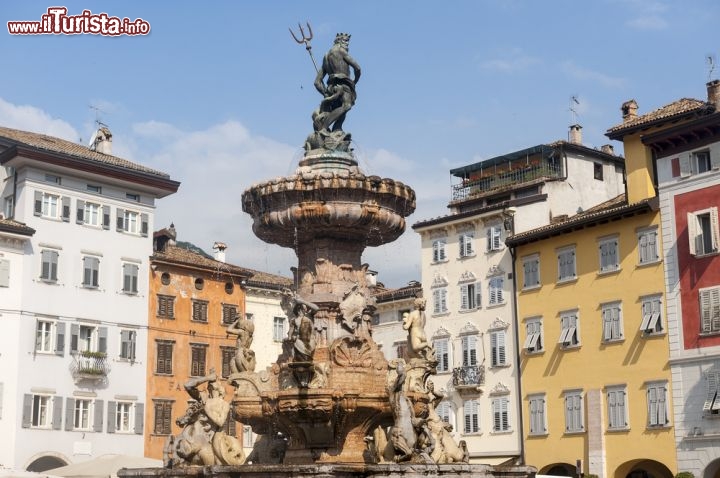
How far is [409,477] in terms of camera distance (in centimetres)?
1867

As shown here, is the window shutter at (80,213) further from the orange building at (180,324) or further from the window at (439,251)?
the window at (439,251)

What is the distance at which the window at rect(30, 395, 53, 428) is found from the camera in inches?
2030

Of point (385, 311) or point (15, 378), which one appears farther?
point (385, 311)

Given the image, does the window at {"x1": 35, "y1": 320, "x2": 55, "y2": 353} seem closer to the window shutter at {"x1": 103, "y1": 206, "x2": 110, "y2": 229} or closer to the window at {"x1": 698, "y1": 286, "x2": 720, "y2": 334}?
the window shutter at {"x1": 103, "y1": 206, "x2": 110, "y2": 229}

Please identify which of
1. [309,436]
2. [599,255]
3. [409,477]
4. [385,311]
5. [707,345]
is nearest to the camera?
[409,477]

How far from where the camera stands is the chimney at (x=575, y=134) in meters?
61.3

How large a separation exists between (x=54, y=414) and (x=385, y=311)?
1988 cm

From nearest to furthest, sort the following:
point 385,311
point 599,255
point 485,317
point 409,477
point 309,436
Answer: point 409,477
point 309,436
point 599,255
point 485,317
point 385,311

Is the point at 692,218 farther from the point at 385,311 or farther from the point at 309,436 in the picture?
the point at 309,436

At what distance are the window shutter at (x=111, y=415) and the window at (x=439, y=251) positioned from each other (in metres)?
18.0

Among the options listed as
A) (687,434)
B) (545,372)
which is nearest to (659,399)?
(687,434)

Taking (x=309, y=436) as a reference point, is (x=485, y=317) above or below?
above

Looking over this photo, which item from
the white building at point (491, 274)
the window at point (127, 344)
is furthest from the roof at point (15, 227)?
the white building at point (491, 274)

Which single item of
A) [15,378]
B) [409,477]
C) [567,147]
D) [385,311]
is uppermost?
[567,147]
